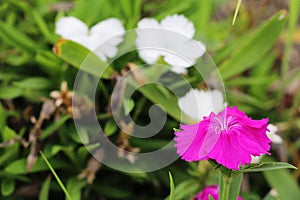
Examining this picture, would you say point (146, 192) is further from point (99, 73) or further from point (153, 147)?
point (99, 73)

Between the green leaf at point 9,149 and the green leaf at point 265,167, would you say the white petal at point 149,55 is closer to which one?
the green leaf at point 9,149

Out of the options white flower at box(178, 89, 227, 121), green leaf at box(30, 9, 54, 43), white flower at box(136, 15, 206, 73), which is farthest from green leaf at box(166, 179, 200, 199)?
green leaf at box(30, 9, 54, 43)

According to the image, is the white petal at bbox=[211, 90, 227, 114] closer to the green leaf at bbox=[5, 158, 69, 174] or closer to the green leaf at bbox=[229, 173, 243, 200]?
the green leaf at bbox=[229, 173, 243, 200]

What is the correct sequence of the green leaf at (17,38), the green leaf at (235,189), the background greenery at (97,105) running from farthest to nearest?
the green leaf at (17,38), the background greenery at (97,105), the green leaf at (235,189)

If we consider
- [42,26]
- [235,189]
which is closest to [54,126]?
[42,26]

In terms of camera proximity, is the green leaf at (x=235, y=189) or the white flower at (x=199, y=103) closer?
the green leaf at (x=235, y=189)

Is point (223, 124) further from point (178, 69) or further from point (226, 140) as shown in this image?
point (178, 69)

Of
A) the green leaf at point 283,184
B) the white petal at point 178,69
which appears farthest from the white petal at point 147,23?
the green leaf at point 283,184
